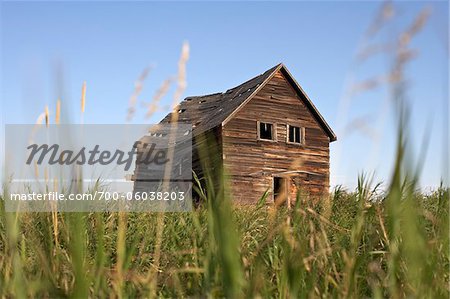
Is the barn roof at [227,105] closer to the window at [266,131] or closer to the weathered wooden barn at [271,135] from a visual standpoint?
the weathered wooden barn at [271,135]

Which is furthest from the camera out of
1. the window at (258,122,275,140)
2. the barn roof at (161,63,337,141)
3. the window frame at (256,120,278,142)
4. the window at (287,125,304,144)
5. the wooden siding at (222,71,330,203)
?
the window at (287,125,304,144)

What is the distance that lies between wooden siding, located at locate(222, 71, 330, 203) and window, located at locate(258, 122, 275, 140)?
236 millimetres

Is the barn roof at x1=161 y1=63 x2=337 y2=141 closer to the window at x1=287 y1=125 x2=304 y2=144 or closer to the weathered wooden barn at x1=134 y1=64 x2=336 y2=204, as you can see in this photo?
the weathered wooden barn at x1=134 y1=64 x2=336 y2=204

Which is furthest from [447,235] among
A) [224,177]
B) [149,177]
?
[149,177]

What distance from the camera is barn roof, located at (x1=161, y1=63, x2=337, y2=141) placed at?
73.2 feet

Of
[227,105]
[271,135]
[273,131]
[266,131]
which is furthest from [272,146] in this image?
[227,105]

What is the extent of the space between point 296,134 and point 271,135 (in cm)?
161

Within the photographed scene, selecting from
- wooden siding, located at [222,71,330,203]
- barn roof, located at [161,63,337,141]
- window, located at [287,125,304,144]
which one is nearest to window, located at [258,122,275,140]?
wooden siding, located at [222,71,330,203]

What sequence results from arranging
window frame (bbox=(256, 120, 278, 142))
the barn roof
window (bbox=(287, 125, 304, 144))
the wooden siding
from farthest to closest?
window (bbox=(287, 125, 304, 144))
window frame (bbox=(256, 120, 278, 142))
the barn roof
the wooden siding

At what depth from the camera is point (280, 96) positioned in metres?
23.5

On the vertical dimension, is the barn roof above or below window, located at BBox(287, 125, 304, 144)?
above

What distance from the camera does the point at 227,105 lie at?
24.2 metres

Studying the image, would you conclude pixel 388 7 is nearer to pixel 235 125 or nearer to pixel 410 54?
pixel 410 54

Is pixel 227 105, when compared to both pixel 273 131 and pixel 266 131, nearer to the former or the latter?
pixel 266 131
